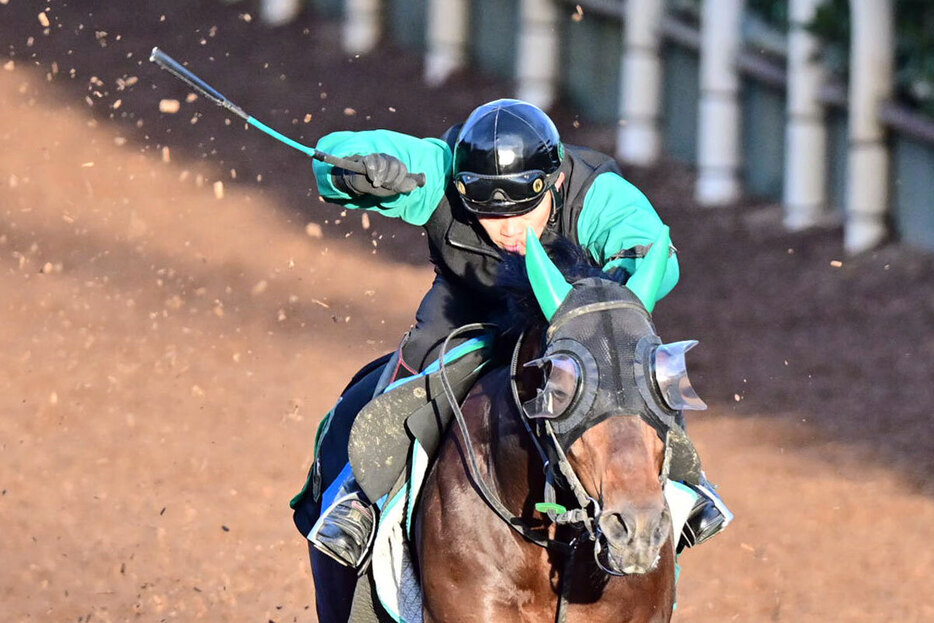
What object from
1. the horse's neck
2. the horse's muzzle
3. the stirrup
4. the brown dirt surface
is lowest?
the brown dirt surface

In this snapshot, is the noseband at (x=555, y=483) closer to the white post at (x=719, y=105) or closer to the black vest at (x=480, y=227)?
the black vest at (x=480, y=227)

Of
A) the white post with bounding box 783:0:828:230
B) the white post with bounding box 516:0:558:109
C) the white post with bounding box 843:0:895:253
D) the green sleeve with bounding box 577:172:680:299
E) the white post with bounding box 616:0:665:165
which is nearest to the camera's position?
the green sleeve with bounding box 577:172:680:299

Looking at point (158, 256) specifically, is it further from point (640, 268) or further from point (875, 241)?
point (640, 268)

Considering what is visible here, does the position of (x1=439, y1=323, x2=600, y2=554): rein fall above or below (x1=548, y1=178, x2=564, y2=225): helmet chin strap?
below

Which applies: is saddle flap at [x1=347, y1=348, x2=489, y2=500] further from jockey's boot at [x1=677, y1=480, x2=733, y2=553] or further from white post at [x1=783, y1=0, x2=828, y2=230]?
white post at [x1=783, y1=0, x2=828, y2=230]

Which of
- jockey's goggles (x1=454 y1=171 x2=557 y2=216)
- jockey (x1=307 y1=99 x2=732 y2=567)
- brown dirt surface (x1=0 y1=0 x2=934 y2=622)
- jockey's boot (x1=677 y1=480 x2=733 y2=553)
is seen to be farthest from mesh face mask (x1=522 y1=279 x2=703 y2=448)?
brown dirt surface (x1=0 y1=0 x2=934 y2=622)

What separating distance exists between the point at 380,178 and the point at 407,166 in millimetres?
307

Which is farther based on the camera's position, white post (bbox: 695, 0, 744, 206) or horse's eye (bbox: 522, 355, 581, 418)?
white post (bbox: 695, 0, 744, 206)

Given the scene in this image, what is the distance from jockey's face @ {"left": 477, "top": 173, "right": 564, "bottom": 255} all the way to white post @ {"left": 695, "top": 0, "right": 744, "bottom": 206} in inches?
316

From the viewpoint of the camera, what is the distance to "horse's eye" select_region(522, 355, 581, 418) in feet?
12.2

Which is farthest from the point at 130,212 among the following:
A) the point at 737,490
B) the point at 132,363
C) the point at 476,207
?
A: the point at 476,207

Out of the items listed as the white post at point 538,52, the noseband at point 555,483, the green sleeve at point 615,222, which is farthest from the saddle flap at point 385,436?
the white post at point 538,52

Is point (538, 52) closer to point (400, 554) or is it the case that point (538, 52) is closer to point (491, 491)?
point (400, 554)

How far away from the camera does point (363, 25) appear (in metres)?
17.1
